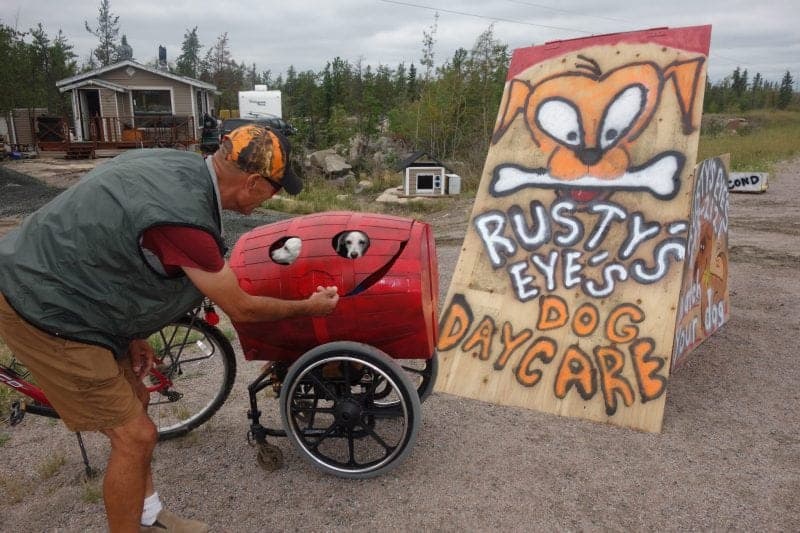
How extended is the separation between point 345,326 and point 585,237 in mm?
2008

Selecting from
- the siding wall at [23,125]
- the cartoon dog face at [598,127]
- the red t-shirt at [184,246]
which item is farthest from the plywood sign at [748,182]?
the siding wall at [23,125]

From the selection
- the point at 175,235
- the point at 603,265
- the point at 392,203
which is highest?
the point at 175,235

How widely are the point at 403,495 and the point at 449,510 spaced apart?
24cm

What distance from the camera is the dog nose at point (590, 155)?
12.9 feet

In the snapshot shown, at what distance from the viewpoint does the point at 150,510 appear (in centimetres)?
240

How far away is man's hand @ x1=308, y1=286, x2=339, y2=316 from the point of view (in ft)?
7.91

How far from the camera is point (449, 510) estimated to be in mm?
2629

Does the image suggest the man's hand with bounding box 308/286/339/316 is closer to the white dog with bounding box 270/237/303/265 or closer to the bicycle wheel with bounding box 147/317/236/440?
the white dog with bounding box 270/237/303/265

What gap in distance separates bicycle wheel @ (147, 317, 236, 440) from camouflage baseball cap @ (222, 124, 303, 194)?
130 centimetres

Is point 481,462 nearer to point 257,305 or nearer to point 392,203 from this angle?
point 257,305

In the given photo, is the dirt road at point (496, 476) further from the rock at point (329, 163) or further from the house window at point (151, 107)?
the house window at point (151, 107)

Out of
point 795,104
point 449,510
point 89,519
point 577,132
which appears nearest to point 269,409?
point 89,519

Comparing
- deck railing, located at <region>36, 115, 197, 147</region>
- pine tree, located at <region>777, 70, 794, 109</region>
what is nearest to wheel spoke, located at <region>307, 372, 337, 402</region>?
deck railing, located at <region>36, 115, 197, 147</region>

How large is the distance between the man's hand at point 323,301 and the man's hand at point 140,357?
868 millimetres
